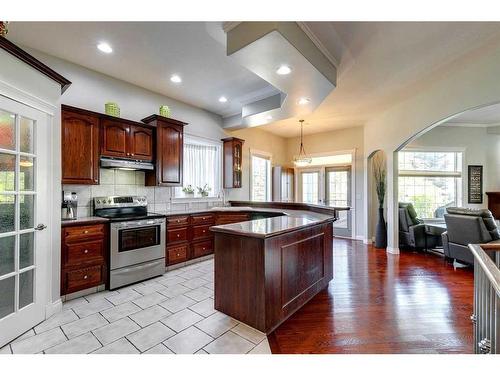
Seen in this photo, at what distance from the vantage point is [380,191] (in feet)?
18.0

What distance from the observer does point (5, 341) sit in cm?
193

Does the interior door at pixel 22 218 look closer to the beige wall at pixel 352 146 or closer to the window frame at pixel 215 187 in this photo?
the window frame at pixel 215 187

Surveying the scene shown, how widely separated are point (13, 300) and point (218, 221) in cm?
292

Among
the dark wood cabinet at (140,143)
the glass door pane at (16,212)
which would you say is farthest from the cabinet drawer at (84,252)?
the dark wood cabinet at (140,143)

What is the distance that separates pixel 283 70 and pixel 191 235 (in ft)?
9.65

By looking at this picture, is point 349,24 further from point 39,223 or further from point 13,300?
point 13,300

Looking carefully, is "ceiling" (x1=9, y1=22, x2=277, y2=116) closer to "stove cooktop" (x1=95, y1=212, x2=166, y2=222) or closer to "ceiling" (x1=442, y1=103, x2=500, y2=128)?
"stove cooktop" (x1=95, y1=212, x2=166, y2=222)

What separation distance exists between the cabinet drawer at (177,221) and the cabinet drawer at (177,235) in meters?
0.09

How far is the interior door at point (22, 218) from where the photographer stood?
1.98 meters

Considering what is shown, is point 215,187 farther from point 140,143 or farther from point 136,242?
point 136,242

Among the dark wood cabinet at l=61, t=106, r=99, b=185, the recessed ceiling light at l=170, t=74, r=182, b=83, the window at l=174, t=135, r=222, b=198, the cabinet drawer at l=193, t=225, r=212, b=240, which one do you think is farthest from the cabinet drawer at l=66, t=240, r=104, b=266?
the recessed ceiling light at l=170, t=74, r=182, b=83

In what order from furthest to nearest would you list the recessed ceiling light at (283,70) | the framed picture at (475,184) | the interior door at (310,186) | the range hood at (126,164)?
1. the interior door at (310,186)
2. the framed picture at (475,184)
3. the range hood at (126,164)
4. the recessed ceiling light at (283,70)

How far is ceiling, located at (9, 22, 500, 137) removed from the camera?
2.47m

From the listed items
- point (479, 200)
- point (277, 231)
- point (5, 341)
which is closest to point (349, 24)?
point (277, 231)
